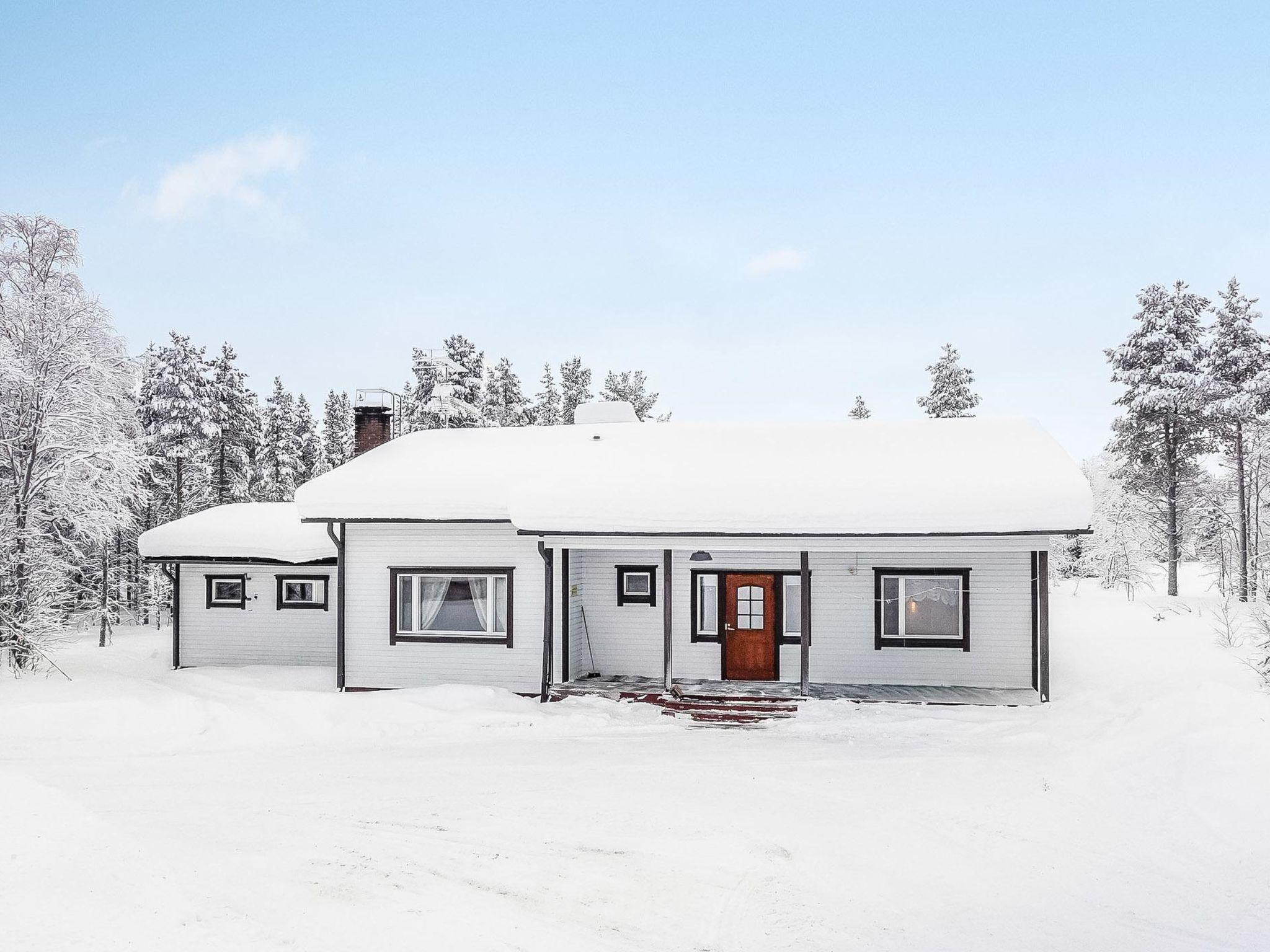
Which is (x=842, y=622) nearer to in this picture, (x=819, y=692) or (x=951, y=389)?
(x=819, y=692)

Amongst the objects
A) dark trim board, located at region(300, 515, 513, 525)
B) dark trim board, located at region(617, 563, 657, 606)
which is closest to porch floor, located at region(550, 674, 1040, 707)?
dark trim board, located at region(617, 563, 657, 606)

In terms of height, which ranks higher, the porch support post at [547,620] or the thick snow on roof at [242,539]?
the thick snow on roof at [242,539]

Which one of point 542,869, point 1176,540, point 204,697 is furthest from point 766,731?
point 1176,540

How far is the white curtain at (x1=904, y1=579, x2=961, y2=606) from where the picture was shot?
45.6 feet

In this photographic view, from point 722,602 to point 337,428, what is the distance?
156 ft

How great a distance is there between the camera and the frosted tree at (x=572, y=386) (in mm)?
47594

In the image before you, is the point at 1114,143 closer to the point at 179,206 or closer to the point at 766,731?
the point at 766,731

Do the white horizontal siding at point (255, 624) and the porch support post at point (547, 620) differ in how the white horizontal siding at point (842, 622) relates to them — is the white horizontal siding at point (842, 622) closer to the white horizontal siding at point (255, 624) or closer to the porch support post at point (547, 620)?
the porch support post at point (547, 620)

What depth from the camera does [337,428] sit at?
56094mm

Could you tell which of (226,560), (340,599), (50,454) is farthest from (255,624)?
(50,454)

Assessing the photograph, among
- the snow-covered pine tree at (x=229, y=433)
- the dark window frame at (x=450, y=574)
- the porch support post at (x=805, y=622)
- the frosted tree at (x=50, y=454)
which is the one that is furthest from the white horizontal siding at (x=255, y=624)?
the snow-covered pine tree at (x=229, y=433)

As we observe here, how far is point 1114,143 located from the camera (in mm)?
30375

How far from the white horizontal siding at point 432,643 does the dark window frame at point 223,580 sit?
459 cm

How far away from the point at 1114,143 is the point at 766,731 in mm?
29476
